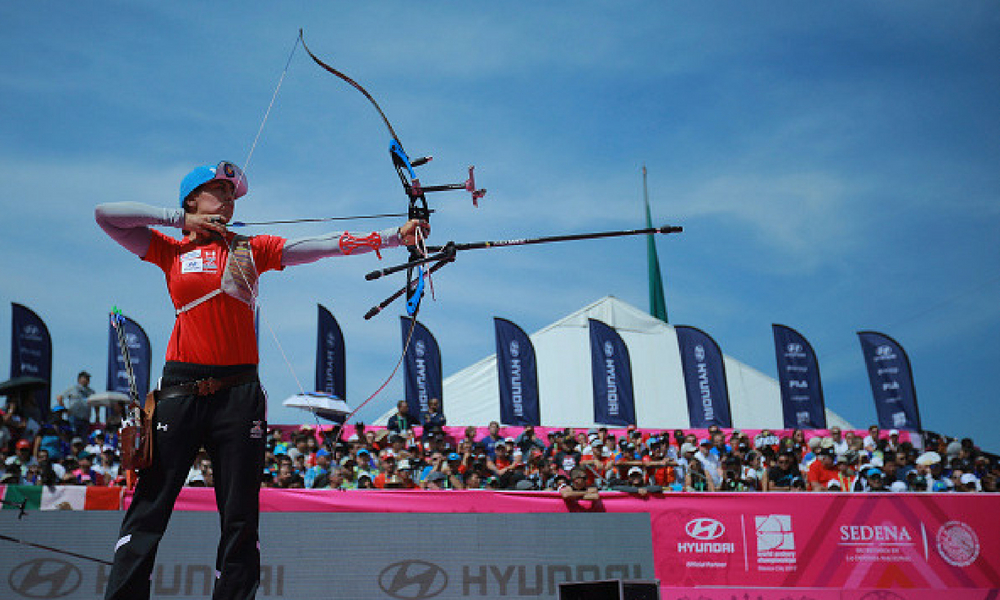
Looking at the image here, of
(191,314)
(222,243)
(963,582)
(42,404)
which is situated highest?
(42,404)

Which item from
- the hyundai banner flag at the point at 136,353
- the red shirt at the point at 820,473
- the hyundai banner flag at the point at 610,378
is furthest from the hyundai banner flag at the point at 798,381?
the hyundai banner flag at the point at 136,353

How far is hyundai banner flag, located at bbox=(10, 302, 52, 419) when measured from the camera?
64.2 feet

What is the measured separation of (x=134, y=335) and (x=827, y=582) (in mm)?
16532

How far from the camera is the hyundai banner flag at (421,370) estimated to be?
72.2 ft

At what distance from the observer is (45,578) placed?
6164 millimetres

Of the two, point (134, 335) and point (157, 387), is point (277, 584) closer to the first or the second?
point (157, 387)

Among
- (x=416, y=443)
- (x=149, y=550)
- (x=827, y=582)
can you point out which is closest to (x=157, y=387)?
(x=149, y=550)

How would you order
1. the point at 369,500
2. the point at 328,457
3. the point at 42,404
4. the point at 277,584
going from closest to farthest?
1. the point at 277,584
2. the point at 369,500
3. the point at 328,457
4. the point at 42,404

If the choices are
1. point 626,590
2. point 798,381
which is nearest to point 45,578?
point 626,590

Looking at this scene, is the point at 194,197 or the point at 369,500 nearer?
the point at 194,197

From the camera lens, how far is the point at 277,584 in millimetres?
6613

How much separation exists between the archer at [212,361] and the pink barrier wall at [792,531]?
539 cm

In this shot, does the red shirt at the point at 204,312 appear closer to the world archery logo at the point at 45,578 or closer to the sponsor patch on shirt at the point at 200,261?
the sponsor patch on shirt at the point at 200,261

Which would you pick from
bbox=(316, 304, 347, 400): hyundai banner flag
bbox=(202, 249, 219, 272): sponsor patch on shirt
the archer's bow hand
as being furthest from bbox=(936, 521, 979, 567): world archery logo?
bbox=(316, 304, 347, 400): hyundai banner flag
